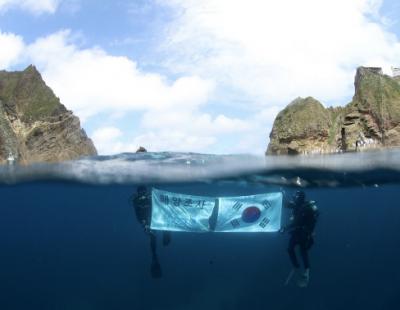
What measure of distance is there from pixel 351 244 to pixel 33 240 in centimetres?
3252

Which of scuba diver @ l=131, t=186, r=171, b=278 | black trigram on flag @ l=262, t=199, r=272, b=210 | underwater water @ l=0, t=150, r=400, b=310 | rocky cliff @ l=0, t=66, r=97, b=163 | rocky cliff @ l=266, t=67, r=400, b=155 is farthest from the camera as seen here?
rocky cliff @ l=0, t=66, r=97, b=163

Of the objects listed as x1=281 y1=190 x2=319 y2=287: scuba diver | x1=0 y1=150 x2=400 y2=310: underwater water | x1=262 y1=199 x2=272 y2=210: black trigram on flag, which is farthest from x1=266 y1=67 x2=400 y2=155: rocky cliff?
x1=281 y1=190 x2=319 y2=287: scuba diver

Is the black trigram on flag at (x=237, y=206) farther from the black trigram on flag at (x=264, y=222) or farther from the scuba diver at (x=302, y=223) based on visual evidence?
the scuba diver at (x=302, y=223)

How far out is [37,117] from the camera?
216ft

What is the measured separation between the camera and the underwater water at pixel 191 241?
28625mm

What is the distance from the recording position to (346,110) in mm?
68625

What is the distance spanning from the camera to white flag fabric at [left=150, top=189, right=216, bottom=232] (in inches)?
653

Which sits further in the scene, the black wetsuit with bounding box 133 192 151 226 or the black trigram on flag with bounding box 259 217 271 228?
the black wetsuit with bounding box 133 192 151 226

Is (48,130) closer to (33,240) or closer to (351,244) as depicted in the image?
(33,240)

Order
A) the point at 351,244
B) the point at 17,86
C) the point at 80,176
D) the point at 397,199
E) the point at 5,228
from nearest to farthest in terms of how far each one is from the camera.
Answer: the point at 80,176
the point at 397,199
the point at 5,228
the point at 351,244
the point at 17,86

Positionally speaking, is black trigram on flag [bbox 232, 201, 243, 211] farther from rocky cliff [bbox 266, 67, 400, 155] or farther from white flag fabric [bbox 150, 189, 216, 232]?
rocky cliff [bbox 266, 67, 400, 155]

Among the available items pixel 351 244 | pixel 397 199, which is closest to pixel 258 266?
pixel 351 244

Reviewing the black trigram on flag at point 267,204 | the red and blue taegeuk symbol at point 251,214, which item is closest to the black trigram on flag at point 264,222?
the red and blue taegeuk symbol at point 251,214

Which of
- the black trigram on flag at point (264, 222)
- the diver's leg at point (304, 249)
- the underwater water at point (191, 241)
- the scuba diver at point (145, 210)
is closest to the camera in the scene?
the diver's leg at point (304, 249)
